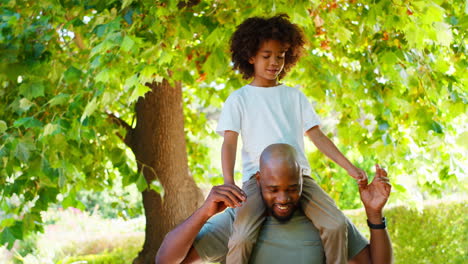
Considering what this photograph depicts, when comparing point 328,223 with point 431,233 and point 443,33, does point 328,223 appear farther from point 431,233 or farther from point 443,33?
point 431,233

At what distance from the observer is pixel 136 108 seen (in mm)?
5906

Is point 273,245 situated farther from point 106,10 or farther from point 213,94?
point 213,94

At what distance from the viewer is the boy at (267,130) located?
2486 millimetres

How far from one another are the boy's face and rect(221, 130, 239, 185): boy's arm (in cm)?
32

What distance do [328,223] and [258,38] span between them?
0.99 metres

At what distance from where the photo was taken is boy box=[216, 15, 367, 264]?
2486 mm

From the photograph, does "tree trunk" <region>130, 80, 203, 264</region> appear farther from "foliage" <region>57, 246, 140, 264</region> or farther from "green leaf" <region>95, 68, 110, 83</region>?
"foliage" <region>57, 246, 140, 264</region>

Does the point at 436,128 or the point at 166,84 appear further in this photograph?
the point at 166,84

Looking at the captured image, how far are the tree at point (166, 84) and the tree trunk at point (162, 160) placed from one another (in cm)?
1

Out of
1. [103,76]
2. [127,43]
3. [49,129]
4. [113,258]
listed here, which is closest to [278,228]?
[127,43]

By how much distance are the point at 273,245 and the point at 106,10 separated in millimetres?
1983

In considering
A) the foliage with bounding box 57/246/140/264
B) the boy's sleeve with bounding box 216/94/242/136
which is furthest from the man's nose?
the foliage with bounding box 57/246/140/264

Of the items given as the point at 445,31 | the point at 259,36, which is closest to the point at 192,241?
the point at 259,36

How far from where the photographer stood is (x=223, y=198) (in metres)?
2.26
